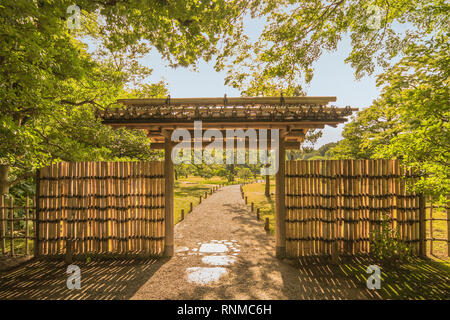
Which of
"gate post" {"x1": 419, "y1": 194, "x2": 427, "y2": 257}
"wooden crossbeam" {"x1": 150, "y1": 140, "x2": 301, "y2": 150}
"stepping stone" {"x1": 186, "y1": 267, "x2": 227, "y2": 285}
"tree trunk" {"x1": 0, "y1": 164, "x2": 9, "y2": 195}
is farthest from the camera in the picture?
"wooden crossbeam" {"x1": 150, "y1": 140, "x2": 301, "y2": 150}

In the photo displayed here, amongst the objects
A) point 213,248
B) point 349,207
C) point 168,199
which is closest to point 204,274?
point 213,248

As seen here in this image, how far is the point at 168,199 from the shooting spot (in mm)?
5562

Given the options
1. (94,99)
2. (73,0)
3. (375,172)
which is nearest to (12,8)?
(73,0)

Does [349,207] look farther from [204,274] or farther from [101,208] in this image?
[101,208]

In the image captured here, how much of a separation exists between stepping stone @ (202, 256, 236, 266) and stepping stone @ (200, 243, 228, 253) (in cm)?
43

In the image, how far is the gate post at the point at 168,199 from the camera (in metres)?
5.50

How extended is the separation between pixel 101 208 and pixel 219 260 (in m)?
3.94

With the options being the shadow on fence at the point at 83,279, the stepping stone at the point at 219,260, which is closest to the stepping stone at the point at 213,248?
the stepping stone at the point at 219,260

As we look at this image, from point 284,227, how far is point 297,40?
6961 millimetres

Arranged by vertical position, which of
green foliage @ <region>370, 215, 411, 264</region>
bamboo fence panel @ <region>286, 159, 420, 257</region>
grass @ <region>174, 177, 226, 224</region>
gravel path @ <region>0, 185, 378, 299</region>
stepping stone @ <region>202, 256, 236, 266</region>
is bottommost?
grass @ <region>174, 177, 226, 224</region>

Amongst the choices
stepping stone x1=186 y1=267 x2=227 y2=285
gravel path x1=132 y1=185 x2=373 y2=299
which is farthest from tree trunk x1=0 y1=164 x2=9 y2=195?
stepping stone x1=186 y1=267 x2=227 y2=285

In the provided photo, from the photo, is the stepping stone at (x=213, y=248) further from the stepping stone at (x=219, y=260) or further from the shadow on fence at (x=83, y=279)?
the shadow on fence at (x=83, y=279)

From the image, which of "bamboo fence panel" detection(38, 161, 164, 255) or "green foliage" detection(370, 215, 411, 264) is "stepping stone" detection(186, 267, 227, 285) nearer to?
"bamboo fence panel" detection(38, 161, 164, 255)

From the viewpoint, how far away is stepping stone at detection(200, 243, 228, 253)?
5.91 m
